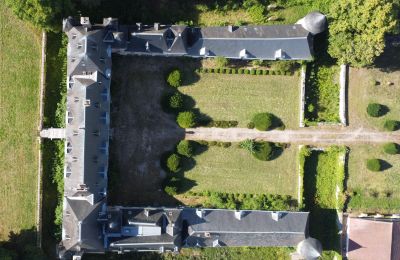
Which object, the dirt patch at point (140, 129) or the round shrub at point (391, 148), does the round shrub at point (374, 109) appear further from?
the dirt patch at point (140, 129)

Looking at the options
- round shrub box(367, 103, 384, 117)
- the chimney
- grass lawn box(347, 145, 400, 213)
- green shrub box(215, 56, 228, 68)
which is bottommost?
the chimney

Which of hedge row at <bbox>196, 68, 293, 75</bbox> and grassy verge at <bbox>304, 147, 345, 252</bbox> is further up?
hedge row at <bbox>196, 68, 293, 75</bbox>

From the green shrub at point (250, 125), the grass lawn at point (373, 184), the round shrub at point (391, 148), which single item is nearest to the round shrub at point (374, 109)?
the round shrub at point (391, 148)

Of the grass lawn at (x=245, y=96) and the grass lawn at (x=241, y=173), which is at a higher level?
the grass lawn at (x=245, y=96)

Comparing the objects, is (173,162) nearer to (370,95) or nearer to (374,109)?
(374,109)

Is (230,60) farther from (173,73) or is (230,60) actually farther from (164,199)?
(164,199)

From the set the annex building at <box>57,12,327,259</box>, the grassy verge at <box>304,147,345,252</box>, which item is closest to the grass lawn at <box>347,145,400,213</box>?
the grassy verge at <box>304,147,345,252</box>

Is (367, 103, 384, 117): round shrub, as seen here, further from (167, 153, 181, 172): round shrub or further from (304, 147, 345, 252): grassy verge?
(167, 153, 181, 172): round shrub

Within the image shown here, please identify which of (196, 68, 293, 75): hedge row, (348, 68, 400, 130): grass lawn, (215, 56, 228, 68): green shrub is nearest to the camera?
(215, 56, 228, 68): green shrub
